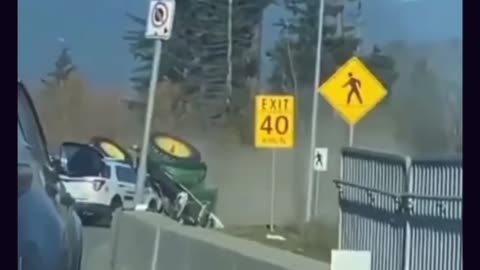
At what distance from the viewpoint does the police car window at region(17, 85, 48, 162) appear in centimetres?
619

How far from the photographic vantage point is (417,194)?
10.3 metres

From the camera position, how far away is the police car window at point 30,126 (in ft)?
20.3

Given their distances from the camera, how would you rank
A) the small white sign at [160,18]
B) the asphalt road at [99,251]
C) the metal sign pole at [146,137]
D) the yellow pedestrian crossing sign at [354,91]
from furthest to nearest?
the yellow pedestrian crossing sign at [354,91] < the metal sign pole at [146,137] < the small white sign at [160,18] < the asphalt road at [99,251]

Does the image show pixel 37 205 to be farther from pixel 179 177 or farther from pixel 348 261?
pixel 179 177

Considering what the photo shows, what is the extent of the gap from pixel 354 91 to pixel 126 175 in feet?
17.2

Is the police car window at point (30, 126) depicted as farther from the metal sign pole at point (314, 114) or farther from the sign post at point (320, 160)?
the metal sign pole at point (314, 114)

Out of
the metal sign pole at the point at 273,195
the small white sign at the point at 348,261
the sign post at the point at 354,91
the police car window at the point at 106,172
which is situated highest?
the sign post at the point at 354,91

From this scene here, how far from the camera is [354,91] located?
20.0 meters

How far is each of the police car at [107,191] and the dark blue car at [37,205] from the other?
2.00 ft

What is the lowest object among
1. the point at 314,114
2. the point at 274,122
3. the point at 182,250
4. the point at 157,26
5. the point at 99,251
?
the point at 99,251

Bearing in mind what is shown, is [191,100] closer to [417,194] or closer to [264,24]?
[264,24]

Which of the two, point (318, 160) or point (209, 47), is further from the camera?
point (209, 47)

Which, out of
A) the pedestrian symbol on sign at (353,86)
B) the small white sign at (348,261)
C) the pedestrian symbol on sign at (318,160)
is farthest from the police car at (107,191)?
the pedestrian symbol on sign at (318,160)

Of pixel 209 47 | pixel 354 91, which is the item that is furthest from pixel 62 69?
pixel 209 47
